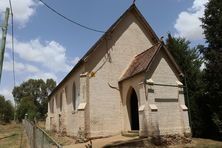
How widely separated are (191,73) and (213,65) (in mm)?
5176

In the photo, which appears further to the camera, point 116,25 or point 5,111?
point 5,111

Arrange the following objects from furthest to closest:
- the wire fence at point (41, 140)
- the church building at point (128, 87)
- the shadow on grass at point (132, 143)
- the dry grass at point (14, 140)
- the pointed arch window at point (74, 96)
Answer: the pointed arch window at point (74, 96)
the dry grass at point (14, 140)
the church building at point (128, 87)
the shadow on grass at point (132, 143)
the wire fence at point (41, 140)

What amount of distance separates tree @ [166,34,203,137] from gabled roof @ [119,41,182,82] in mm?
5708

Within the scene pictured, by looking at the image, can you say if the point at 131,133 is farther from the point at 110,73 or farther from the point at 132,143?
the point at 110,73

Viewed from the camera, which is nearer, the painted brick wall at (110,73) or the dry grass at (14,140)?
the painted brick wall at (110,73)

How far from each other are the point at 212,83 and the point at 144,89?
936 cm

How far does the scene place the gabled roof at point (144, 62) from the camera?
18.4 meters

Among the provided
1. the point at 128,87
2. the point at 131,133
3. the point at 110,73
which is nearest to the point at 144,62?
the point at 128,87

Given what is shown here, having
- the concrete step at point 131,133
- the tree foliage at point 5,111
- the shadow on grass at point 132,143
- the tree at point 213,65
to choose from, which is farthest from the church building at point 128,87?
the tree foliage at point 5,111

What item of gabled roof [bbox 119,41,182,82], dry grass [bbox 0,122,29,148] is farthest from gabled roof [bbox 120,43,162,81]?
dry grass [bbox 0,122,29,148]

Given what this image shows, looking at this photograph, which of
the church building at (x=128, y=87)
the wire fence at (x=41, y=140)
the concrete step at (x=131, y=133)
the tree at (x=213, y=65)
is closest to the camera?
the wire fence at (x=41, y=140)

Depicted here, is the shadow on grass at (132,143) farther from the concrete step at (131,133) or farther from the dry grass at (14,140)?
the dry grass at (14,140)

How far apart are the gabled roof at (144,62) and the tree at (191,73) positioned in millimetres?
5708

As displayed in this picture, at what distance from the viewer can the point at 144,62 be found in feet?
62.5
